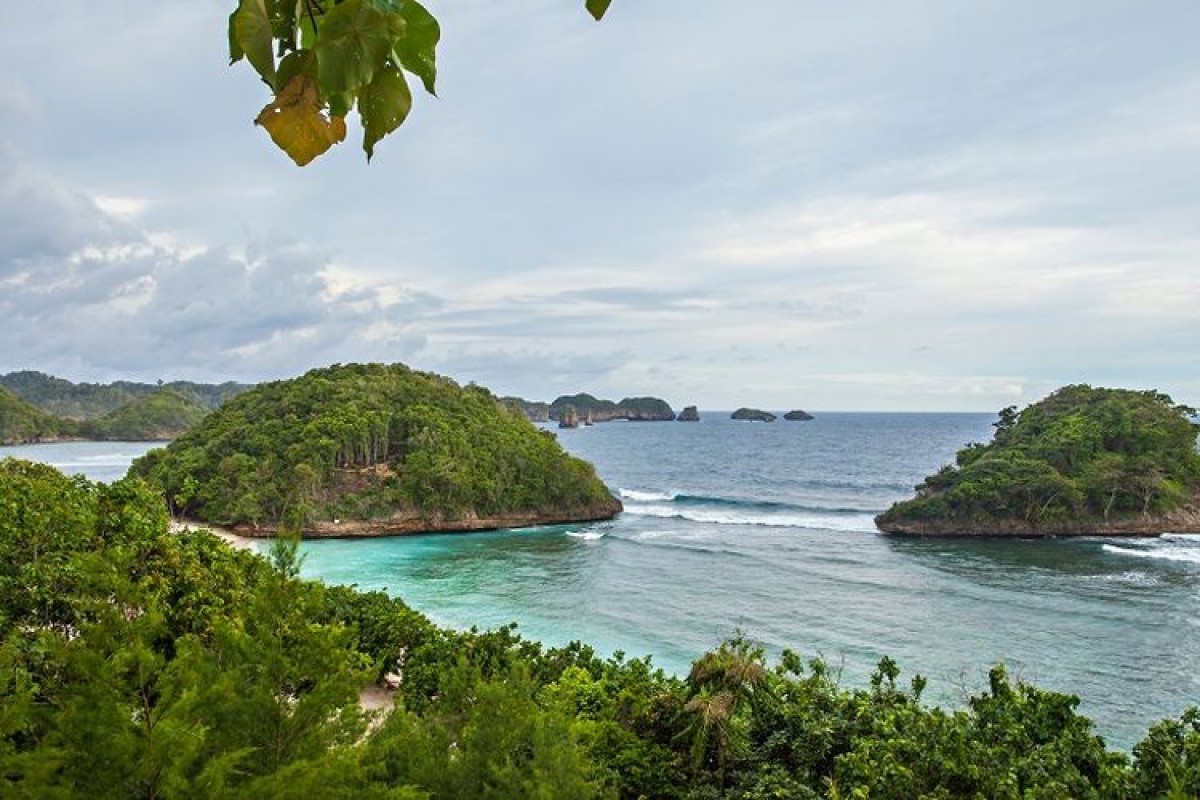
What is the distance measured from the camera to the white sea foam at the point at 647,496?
68062 millimetres

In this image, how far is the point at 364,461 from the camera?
5756 cm

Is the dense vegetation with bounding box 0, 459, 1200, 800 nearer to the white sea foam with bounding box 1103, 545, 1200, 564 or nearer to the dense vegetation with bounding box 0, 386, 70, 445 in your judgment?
the white sea foam with bounding box 1103, 545, 1200, 564

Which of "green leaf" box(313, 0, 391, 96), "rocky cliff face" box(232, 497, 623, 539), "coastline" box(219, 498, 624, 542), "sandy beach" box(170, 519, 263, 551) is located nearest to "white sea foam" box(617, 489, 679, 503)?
"rocky cliff face" box(232, 497, 623, 539)

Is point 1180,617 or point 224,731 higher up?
point 224,731

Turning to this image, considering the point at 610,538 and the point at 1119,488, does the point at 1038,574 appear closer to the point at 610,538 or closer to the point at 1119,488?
the point at 1119,488

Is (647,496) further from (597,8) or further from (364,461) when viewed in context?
(597,8)

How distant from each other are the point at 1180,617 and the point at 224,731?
37864mm

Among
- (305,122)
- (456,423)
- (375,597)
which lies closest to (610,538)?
(456,423)

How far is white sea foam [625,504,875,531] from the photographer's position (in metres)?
53.8

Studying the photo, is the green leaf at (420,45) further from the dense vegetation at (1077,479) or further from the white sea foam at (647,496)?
the white sea foam at (647,496)

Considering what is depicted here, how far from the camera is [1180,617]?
31.7m

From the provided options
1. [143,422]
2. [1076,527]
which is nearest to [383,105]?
[1076,527]

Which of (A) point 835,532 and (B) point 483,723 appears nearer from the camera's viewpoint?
(B) point 483,723

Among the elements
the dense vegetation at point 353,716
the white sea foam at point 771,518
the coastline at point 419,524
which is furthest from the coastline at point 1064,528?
the dense vegetation at point 353,716
